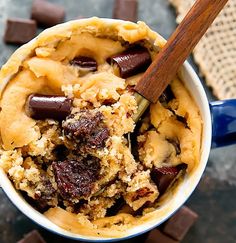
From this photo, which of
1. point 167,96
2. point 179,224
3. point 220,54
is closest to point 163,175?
point 167,96

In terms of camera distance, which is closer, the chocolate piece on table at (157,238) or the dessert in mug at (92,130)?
the dessert in mug at (92,130)

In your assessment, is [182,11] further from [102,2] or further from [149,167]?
[149,167]

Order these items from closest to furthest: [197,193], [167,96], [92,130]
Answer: [92,130] < [167,96] < [197,193]

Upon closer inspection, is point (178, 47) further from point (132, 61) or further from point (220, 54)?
point (220, 54)

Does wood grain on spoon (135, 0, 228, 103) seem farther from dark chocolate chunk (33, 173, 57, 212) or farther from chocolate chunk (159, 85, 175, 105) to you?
dark chocolate chunk (33, 173, 57, 212)

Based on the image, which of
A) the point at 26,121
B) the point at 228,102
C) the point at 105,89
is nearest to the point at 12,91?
the point at 26,121

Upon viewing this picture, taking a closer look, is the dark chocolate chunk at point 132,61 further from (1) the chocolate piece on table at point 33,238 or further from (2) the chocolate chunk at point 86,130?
(1) the chocolate piece on table at point 33,238

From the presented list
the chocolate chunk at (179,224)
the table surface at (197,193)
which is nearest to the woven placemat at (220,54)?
the table surface at (197,193)

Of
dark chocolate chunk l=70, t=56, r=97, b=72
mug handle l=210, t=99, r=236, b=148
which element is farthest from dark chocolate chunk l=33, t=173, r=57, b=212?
mug handle l=210, t=99, r=236, b=148
